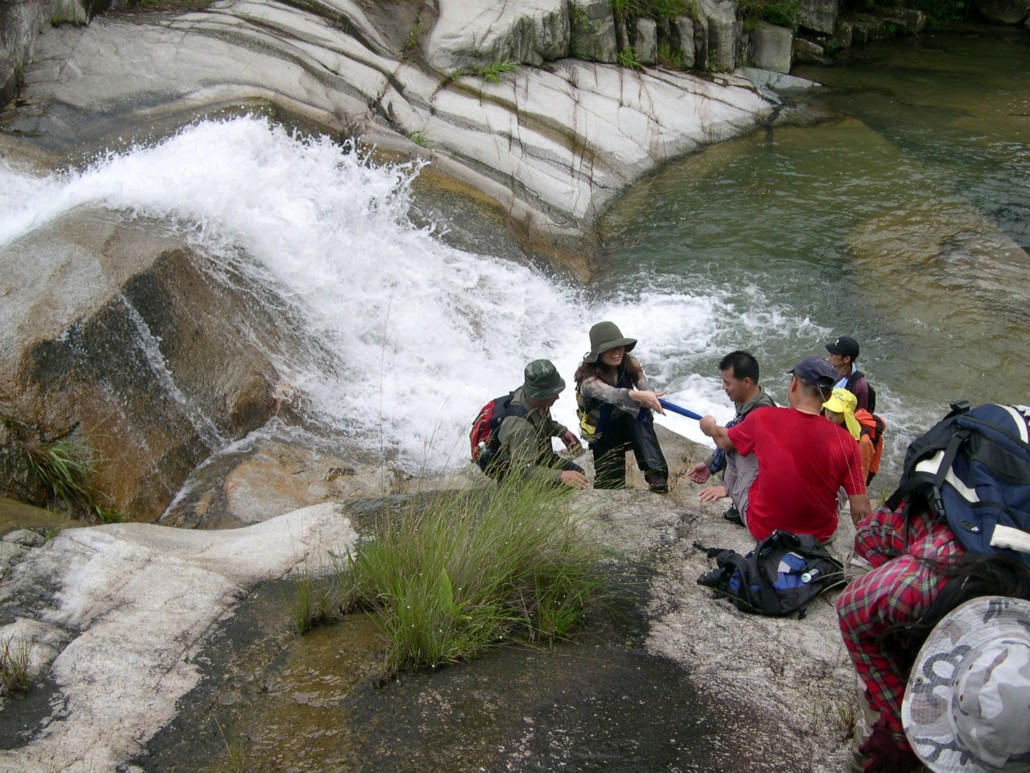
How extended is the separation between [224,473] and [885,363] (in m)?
6.38

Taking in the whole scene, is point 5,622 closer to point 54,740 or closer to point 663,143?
point 54,740

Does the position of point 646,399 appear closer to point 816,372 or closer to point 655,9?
point 816,372

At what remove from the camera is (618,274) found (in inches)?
434

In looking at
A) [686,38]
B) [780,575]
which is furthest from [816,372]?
[686,38]

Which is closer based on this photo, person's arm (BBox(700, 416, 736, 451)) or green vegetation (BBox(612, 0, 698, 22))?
person's arm (BBox(700, 416, 736, 451))

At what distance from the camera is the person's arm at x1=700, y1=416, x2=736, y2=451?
15.0 feet

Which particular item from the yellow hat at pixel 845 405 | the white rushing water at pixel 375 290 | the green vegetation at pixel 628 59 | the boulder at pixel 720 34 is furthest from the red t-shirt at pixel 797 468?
the boulder at pixel 720 34

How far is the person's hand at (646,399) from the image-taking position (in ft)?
17.1

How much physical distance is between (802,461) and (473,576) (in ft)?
5.54

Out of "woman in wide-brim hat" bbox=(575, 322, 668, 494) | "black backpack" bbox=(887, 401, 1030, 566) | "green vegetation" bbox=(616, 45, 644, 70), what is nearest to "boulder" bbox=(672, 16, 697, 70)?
"green vegetation" bbox=(616, 45, 644, 70)

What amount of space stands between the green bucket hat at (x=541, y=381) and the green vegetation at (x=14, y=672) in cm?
256

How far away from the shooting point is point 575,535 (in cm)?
401

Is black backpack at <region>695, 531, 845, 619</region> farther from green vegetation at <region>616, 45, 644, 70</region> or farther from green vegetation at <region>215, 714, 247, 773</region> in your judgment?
green vegetation at <region>616, 45, 644, 70</region>

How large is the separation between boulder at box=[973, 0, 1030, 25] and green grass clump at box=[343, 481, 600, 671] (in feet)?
72.1
